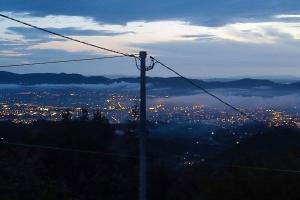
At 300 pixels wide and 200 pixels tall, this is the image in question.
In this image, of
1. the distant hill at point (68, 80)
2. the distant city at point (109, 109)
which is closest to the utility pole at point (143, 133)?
the distant city at point (109, 109)

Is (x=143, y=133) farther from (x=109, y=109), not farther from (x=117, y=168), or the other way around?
(x=109, y=109)

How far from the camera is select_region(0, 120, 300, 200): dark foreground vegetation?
458 inches

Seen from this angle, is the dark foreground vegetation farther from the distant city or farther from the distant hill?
the distant hill

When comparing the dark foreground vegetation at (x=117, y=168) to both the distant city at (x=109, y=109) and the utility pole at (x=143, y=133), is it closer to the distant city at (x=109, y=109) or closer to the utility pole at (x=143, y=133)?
the distant city at (x=109, y=109)

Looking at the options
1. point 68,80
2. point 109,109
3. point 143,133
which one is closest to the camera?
point 143,133

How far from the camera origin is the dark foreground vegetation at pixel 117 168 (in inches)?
458

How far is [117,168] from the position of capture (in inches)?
679

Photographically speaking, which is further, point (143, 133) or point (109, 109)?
point (109, 109)

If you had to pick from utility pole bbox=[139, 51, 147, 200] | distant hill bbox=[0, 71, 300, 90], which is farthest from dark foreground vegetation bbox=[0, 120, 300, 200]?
distant hill bbox=[0, 71, 300, 90]

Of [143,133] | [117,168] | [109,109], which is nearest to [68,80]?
[109,109]

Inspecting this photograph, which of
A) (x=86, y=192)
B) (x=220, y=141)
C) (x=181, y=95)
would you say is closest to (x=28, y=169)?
(x=86, y=192)

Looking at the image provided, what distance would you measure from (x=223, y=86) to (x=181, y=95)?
7.67m

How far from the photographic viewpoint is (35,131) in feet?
62.2

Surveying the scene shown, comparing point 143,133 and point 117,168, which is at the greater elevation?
point 143,133
